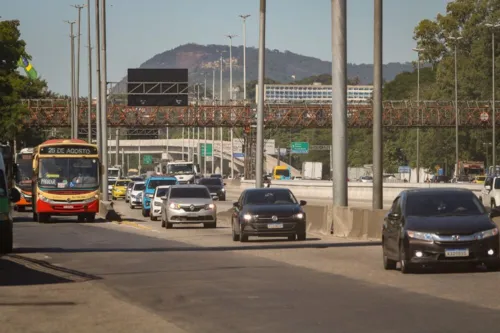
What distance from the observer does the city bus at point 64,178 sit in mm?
49375

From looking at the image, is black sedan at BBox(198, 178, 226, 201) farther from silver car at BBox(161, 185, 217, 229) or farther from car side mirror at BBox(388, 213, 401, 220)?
car side mirror at BBox(388, 213, 401, 220)

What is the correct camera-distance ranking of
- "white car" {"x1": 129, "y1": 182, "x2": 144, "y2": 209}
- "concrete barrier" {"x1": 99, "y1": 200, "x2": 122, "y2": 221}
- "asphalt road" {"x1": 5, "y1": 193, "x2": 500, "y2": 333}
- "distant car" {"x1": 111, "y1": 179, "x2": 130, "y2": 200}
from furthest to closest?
"distant car" {"x1": 111, "y1": 179, "x2": 130, "y2": 200} → "white car" {"x1": 129, "y1": 182, "x2": 144, "y2": 209} → "concrete barrier" {"x1": 99, "y1": 200, "x2": 122, "y2": 221} → "asphalt road" {"x1": 5, "y1": 193, "x2": 500, "y2": 333}

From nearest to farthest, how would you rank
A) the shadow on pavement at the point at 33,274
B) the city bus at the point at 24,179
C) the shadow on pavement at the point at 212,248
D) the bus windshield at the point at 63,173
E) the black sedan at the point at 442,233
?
the shadow on pavement at the point at 33,274, the black sedan at the point at 442,233, the shadow on pavement at the point at 212,248, the bus windshield at the point at 63,173, the city bus at the point at 24,179

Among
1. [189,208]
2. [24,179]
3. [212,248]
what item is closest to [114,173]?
[24,179]

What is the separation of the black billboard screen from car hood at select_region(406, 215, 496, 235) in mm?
75129

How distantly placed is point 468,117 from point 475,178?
9.31 meters

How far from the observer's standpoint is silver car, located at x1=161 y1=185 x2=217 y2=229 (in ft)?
141

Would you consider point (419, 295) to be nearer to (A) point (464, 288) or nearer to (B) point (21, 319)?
(A) point (464, 288)

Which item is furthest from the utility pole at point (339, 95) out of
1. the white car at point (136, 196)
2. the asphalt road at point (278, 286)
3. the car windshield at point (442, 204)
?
the white car at point (136, 196)

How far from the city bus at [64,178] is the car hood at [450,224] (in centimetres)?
3044

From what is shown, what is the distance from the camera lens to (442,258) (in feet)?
65.7

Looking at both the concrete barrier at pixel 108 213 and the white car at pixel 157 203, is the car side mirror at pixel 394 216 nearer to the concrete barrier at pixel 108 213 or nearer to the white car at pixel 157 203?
the white car at pixel 157 203

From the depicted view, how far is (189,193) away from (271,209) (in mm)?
11914

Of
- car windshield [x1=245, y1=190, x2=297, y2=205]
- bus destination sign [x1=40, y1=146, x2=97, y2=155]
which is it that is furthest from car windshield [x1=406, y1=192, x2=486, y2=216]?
bus destination sign [x1=40, y1=146, x2=97, y2=155]
